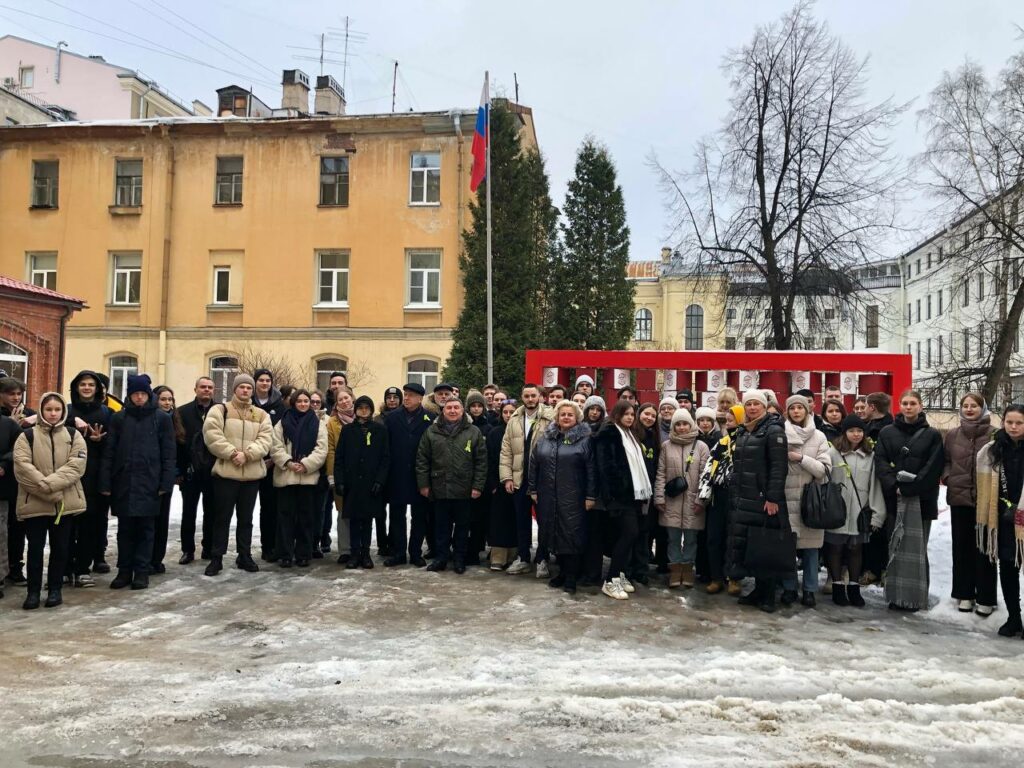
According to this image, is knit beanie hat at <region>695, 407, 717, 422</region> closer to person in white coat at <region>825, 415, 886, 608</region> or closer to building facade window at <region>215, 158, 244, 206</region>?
person in white coat at <region>825, 415, 886, 608</region>

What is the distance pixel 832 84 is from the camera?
18062 mm

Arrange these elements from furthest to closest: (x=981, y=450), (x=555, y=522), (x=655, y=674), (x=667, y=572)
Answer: (x=667, y=572) < (x=555, y=522) < (x=981, y=450) < (x=655, y=674)

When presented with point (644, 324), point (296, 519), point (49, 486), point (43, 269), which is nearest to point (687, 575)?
point (296, 519)

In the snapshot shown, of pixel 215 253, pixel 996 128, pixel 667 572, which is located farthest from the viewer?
pixel 215 253

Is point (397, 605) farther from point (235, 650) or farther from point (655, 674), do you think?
point (655, 674)

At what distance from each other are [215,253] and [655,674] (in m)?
23.6

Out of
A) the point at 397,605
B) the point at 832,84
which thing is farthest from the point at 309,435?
the point at 832,84

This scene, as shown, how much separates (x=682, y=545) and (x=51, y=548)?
555cm

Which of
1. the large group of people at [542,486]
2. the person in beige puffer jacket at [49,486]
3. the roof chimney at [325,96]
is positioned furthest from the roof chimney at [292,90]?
the person in beige puffer jacket at [49,486]

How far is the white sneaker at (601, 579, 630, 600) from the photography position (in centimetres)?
708

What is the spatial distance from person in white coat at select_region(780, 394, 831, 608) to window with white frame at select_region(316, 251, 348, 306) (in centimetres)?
1979

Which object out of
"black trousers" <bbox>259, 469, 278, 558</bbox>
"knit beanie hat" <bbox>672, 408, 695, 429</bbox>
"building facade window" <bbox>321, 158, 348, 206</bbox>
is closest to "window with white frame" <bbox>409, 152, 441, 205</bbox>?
"building facade window" <bbox>321, 158, 348, 206</bbox>

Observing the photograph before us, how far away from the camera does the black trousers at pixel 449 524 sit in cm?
821

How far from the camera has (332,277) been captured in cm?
2520
